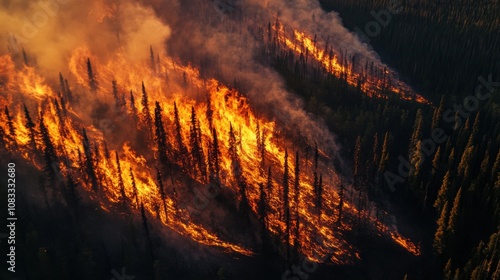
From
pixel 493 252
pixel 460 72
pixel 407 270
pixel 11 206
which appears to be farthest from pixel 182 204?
pixel 460 72

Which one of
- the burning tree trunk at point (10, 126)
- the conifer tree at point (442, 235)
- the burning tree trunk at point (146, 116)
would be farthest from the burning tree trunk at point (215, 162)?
→ the conifer tree at point (442, 235)

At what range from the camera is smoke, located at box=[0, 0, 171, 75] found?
458 ft

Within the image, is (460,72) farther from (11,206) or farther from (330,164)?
(11,206)

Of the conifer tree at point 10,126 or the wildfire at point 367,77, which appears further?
the wildfire at point 367,77

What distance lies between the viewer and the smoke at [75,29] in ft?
458

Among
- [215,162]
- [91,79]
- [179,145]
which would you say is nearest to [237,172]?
[215,162]

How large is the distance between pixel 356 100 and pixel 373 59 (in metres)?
60.1

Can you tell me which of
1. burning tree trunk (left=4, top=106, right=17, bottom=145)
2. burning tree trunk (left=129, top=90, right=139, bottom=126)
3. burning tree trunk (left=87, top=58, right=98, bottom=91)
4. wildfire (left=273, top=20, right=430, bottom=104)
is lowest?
burning tree trunk (left=4, top=106, right=17, bottom=145)

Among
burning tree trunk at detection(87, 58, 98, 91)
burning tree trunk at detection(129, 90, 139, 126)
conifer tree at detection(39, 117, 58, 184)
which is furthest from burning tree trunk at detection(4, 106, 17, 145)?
burning tree trunk at detection(129, 90, 139, 126)

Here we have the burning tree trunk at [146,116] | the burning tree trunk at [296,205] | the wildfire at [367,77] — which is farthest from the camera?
the wildfire at [367,77]

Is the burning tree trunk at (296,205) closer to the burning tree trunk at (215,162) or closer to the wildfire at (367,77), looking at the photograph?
the burning tree trunk at (215,162)

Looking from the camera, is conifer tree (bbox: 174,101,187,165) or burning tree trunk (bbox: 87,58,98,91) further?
burning tree trunk (bbox: 87,58,98,91)

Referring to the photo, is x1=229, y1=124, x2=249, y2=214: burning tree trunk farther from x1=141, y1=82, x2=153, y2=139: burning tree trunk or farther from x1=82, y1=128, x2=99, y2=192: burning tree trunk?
x1=82, y1=128, x2=99, y2=192: burning tree trunk

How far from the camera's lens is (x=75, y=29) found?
531 ft
